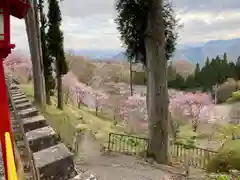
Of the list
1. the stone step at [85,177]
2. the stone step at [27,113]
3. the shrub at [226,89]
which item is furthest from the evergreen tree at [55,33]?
the shrub at [226,89]

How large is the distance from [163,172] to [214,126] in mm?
18521

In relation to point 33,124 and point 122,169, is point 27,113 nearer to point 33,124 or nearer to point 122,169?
point 33,124

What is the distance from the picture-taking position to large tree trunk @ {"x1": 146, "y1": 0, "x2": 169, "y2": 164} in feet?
42.8

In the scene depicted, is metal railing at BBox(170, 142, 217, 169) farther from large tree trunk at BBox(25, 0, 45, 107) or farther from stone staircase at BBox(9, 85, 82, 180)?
stone staircase at BBox(9, 85, 82, 180)

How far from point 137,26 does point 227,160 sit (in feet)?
19.4

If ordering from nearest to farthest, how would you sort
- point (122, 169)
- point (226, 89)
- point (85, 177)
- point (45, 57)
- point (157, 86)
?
point (85, 177) → point (122, 169) → point (157, 86) → point (45, 57) → point (226, 89)

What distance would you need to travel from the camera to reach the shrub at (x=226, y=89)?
3850 centimetres

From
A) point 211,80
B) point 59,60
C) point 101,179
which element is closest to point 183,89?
point 211,80

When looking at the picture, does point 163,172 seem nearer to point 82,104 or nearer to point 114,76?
point 82,104

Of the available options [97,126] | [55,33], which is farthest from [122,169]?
[97,126]

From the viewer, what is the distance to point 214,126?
1154 inches

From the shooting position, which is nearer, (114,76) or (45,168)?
(45,168)

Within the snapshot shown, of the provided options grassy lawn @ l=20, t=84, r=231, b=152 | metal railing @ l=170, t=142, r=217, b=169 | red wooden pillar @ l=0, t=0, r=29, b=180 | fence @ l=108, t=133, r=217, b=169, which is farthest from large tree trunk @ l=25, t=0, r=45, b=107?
red wooden pillar @ l=0, t=0, r=29, b=180

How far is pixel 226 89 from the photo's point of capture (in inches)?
1522
